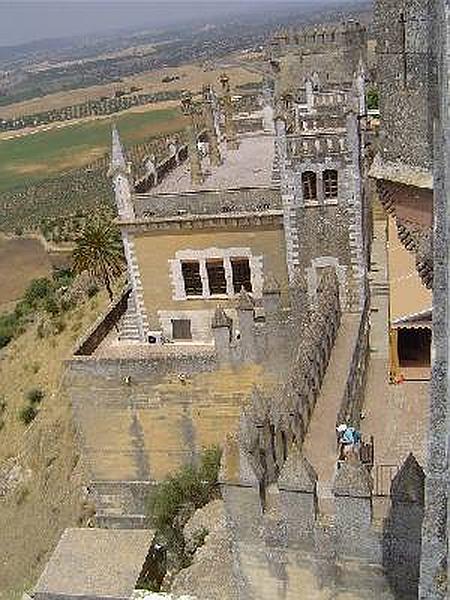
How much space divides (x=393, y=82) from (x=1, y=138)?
188m

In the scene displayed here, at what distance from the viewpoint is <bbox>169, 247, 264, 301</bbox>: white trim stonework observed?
26217 millimetres

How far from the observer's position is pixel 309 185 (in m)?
23.8

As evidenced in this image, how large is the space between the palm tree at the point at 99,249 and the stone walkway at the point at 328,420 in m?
16.1

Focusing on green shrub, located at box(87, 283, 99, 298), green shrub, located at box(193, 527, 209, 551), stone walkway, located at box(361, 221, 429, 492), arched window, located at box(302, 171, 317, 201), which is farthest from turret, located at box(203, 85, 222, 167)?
green shrub, located at box(87, 283, 99, 298)

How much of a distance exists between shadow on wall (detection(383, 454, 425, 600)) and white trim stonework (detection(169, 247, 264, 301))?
14.0 meters

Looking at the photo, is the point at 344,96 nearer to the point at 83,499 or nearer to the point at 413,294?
the point at 413,294

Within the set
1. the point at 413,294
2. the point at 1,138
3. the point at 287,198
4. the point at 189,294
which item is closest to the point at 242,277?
the point at 189,294

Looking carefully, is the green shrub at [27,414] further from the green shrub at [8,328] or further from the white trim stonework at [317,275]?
the white trim stonework at [317,275]

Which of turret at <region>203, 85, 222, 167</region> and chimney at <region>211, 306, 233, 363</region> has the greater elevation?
turret at <region>203, 85, 222, 167</region>

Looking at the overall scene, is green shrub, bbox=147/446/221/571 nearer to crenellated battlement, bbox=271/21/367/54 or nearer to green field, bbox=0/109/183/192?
crenellated battlement, bbox=271/21/367/54

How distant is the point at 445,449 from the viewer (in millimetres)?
6500

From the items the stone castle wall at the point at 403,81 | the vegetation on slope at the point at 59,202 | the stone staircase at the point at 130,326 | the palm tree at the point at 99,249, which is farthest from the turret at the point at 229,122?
the vegetation on slope at the point at 59,202

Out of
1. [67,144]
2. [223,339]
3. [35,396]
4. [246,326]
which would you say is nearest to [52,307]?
[35,396]

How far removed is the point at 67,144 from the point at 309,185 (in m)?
141
